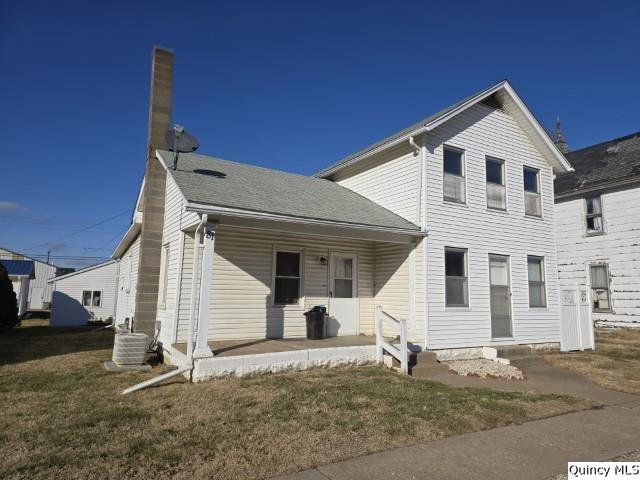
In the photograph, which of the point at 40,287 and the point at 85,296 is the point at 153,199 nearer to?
the point at 85,296

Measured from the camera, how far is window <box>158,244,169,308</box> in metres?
10.8

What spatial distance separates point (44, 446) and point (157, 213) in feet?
25.3

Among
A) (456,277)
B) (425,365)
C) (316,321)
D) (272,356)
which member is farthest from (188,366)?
(456,277)

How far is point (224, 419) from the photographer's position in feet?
17.9

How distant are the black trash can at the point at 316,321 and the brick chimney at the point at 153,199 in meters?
4.16

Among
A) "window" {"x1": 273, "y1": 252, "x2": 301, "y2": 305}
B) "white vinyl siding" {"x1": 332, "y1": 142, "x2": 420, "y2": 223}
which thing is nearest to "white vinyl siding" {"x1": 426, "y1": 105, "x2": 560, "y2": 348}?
"white vinyl siding" {"x1": 332, "y1": 142, "x2": 420, "y2": 223}

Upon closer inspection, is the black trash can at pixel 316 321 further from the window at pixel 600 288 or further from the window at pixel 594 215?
the window at pixel 594 215

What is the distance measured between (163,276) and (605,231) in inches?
623

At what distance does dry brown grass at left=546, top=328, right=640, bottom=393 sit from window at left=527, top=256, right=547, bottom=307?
153 cm

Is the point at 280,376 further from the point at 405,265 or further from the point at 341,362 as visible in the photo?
the point at 405,265

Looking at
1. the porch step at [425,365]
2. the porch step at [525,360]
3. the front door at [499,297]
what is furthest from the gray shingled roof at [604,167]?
the porch step at [425,365]

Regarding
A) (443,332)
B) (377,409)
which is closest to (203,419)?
(377,409)

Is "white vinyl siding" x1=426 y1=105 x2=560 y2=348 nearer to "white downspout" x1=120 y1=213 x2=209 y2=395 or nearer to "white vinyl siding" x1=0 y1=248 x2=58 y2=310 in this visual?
"white downspout" x1=120 y1=213 x2=209 y2=395

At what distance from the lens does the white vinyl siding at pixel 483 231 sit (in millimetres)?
10484
